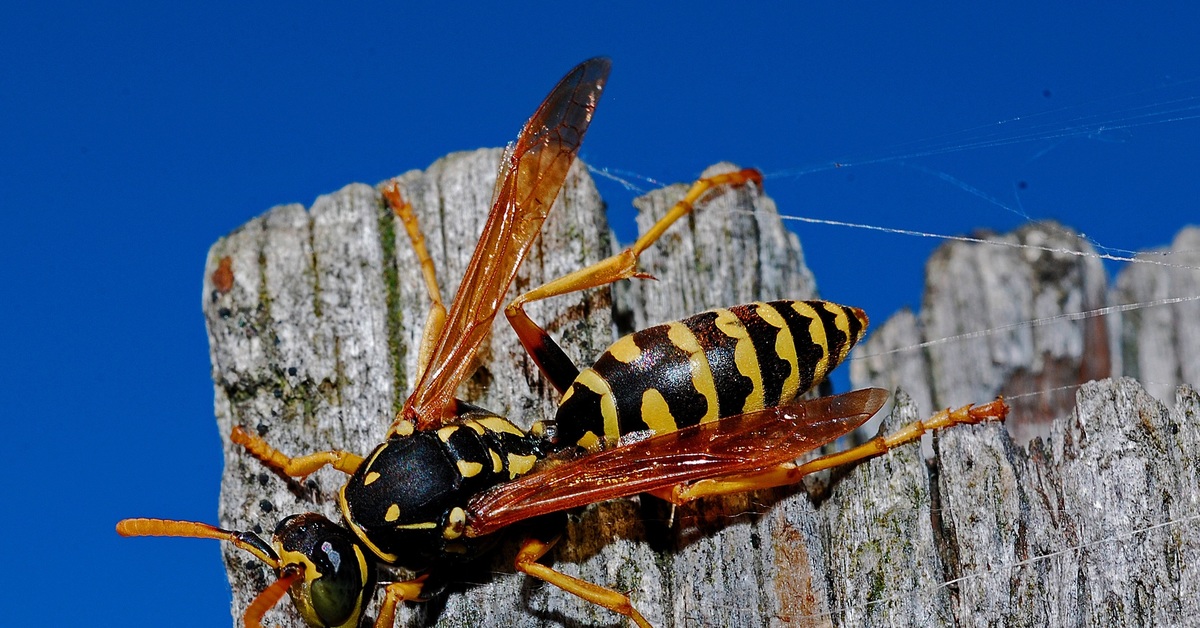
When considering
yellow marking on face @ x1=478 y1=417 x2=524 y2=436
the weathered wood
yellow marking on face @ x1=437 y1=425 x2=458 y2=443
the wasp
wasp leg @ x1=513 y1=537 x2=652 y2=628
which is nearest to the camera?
the weathered wood

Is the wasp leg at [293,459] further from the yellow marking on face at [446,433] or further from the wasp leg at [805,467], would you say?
the wasp leg at [805,467]

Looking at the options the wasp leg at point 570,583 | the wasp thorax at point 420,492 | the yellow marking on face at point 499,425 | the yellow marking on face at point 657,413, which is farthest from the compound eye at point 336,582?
the yellow marking on face at point 657,413

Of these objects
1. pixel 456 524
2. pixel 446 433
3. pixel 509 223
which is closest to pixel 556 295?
pixel 509 223

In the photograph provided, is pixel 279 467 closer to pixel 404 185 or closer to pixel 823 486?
pixel 404 185

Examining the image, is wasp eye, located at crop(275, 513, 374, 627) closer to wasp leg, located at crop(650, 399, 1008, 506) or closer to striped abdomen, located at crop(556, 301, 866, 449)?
striped abdomen, located at crop(556, 301, 866, 449)

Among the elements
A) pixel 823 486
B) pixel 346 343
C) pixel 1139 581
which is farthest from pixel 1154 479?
pixel 346 343

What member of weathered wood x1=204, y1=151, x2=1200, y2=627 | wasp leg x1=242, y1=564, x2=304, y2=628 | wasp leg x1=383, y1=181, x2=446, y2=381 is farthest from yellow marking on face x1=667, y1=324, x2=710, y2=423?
wasp leg x1=242, y1=564, x2=304, y2=628
